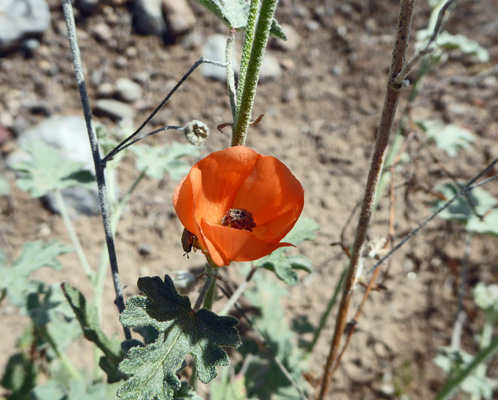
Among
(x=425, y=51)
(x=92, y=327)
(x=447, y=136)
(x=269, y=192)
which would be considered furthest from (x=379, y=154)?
(x=447, y=136)

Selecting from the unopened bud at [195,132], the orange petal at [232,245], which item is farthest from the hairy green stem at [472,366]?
the unopened bud at [195,132]

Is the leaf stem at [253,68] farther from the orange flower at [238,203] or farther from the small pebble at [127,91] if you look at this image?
the small pebble at [127,91]

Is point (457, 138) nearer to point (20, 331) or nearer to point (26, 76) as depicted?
point (20, 331)

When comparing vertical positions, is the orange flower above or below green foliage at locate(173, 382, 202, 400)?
above

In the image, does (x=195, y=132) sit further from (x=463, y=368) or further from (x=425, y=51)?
(x=463, y=368)

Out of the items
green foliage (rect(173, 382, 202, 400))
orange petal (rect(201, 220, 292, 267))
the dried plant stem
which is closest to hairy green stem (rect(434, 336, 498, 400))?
the dried plant stem

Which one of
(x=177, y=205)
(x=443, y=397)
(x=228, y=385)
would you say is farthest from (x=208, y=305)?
(x=443, y=397)

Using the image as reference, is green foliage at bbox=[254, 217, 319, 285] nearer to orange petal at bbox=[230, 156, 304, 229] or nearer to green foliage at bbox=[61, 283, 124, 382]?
orange petal at bbox=[230, 156, 304, 229]
